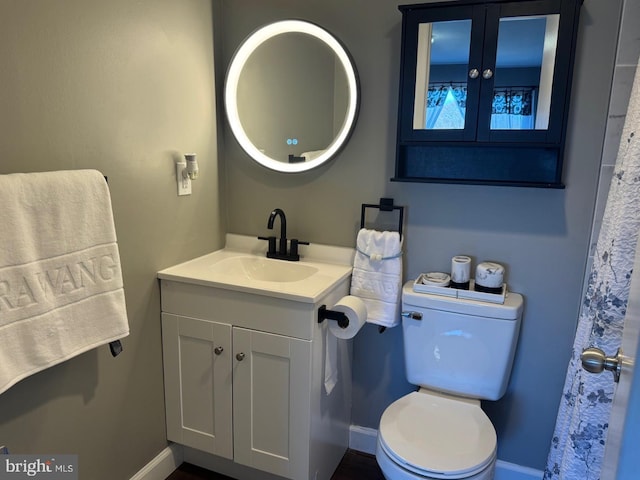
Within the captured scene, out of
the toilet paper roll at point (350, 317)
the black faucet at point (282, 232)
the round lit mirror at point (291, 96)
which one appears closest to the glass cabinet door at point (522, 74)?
the round lit mirror at point (291, 96)

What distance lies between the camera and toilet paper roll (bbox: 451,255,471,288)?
177 centimetres

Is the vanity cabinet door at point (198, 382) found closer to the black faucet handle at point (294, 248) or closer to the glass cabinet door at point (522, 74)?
the black faucet handle at point (294, 248)

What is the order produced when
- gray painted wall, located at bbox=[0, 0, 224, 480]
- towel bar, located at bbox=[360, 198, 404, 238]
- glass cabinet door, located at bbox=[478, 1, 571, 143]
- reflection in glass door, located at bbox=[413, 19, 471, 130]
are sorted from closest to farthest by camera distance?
1. gray painted wall, located at bbox=[0, 0, 224, 480]
2. glass cabinet door, located at bbox=[478, 1, 571, 143]
3. reflection in glass door, located at bbox=[413, 19, 471, 130]
4. towel bar, located at bbox=[360, 198, 404, 238]

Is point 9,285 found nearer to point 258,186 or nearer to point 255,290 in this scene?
point 255,290

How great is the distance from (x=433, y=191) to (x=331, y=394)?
2.98 feet

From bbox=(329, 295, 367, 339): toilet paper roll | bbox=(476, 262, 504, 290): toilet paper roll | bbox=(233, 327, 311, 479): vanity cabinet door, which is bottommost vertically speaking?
bbox=(233, 327, 311, 479): vanity cabinet door

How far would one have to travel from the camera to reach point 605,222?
1.42 metres

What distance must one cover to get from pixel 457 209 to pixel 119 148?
1.26 metres

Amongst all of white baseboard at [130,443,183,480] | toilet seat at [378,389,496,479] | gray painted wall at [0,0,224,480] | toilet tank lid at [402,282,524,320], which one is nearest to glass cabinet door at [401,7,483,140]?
toilet tank lid at [402,282,524,320]

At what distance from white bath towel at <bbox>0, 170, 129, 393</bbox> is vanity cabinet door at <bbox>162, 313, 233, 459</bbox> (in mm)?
351

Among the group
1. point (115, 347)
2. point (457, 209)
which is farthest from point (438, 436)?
point (115, 347)

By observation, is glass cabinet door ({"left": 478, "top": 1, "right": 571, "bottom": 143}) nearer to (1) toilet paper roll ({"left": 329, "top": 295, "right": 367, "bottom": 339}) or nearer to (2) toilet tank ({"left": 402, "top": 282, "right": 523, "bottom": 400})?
(2) toilet tank ({"left": 402, "top": 282, "right": 523, "bottom": 400})

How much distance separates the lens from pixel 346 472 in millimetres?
2027

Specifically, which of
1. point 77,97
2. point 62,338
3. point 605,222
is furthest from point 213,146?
point 605,222
